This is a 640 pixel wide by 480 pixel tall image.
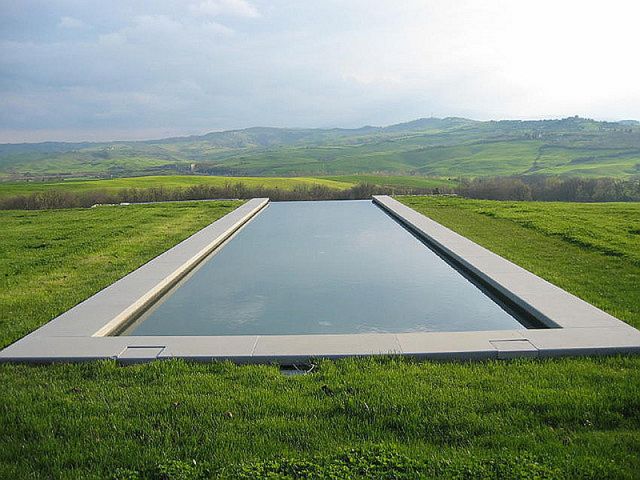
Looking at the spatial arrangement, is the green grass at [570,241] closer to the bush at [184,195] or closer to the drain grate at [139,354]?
the bush at [184,195]

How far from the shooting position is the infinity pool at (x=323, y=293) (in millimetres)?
4898

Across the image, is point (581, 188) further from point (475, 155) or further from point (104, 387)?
point (475, 155)

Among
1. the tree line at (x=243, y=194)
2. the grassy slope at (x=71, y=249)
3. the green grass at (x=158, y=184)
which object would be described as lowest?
the grassy slope at (x=71, y=249)

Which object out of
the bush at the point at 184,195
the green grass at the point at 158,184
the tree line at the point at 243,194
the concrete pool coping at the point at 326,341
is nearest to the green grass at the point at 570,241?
the concrete pool coping at the point at 326,341

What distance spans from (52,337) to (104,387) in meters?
1.30

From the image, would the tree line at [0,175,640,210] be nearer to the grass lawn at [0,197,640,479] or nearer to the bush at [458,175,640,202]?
the bush at [458,175,640,202]

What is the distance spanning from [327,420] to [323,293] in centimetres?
304

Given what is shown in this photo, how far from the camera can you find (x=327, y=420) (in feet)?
9.74

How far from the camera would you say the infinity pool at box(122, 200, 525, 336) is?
16.1 feet

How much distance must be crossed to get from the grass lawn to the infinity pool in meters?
1.10

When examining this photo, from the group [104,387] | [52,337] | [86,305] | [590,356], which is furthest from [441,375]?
[86,305]

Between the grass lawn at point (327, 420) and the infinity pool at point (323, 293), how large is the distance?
3.62 feet

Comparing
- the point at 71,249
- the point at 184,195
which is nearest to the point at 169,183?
the point at 184,195

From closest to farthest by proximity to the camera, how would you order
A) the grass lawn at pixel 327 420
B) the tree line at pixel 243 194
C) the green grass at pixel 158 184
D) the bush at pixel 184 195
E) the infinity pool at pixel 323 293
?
the grass lawn at pixel 327 420 → the infinity pool at pixel 323 293 → the bush at pixel 184 195 → the tree line at pixel 243 194 → the green grass at pixel 158 184
